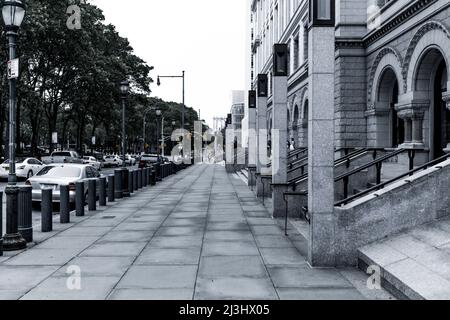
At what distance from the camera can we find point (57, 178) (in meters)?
16.3

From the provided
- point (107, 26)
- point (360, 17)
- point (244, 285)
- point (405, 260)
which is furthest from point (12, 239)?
point (107, 26)

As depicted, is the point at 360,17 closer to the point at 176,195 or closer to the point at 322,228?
the point at 176,195

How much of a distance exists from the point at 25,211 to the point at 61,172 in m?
6.60

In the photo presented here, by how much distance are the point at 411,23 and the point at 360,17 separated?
4889mm

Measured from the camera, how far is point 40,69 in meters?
36.0

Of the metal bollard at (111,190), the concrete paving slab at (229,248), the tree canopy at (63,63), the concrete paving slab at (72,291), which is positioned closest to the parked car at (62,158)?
the tree canopy at (63,63)

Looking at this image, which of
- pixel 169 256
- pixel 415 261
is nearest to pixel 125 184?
pixel 169 256

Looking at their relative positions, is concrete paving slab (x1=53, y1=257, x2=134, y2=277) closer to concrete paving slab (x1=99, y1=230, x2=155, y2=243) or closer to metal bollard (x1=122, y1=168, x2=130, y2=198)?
Result: concrete paving slab (x1=99, y1=230, x2=155, y2=243)

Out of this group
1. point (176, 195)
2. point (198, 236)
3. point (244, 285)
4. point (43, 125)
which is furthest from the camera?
point (43, 125)

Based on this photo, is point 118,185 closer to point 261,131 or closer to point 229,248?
point 261,131

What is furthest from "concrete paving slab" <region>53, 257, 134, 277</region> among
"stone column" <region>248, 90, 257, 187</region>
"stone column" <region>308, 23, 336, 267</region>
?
"stone column" <region>248, 90, 257, 187</region>

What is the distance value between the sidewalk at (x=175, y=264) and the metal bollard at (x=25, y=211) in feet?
1.45

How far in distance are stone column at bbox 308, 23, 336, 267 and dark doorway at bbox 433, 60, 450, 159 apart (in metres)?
6.70

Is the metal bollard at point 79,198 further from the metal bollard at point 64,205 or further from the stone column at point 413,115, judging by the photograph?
the stone column at point 413,115
